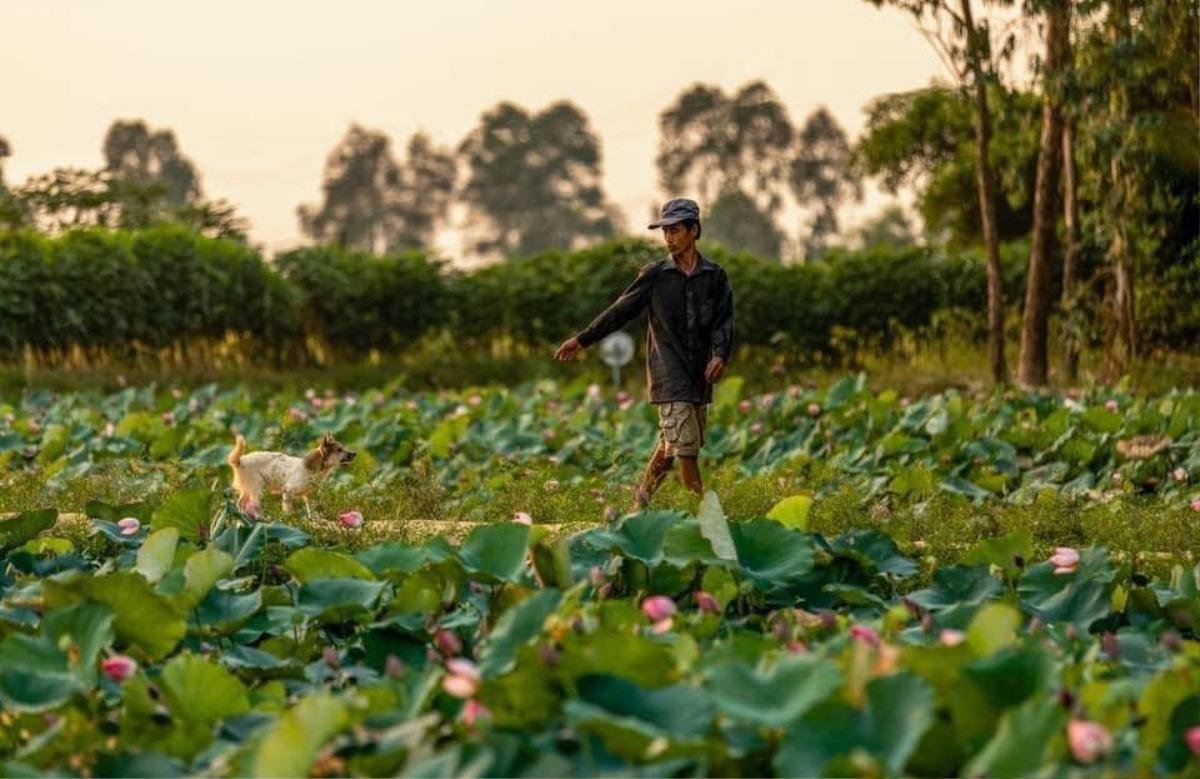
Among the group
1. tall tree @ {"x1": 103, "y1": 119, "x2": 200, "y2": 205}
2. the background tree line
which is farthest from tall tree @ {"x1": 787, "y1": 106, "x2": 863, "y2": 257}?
the background tree line

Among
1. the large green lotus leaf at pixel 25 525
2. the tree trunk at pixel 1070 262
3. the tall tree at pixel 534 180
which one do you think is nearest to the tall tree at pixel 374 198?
the tall tree at pixel 534 180

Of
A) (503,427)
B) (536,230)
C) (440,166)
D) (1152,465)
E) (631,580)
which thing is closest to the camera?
(631,580)

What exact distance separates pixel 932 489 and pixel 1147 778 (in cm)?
586

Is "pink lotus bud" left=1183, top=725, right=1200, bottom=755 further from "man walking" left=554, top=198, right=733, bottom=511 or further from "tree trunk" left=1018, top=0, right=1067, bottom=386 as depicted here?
"tree trunk" left=1018, top=0, right=1067, bottom=386

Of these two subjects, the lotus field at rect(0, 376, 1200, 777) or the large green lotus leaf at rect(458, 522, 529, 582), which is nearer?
the lotus field at rect(0, 376, 1200, 777)

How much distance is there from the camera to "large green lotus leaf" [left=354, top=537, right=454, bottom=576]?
4.59 m

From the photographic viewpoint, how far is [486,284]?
23.4 m

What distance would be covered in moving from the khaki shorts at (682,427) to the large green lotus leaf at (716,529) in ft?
10.1

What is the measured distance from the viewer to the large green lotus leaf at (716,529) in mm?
4664

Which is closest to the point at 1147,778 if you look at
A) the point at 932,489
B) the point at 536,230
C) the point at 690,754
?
the point at 690,754

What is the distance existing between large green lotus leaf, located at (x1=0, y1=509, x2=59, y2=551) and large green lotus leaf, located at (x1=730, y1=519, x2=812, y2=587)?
2.05 m

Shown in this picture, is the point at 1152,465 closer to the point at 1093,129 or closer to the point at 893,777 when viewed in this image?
the point at 1093,129

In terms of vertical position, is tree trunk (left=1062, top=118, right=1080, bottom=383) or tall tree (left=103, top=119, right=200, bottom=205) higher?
tall tree (left=103, top=119, right=200, bottom=205)

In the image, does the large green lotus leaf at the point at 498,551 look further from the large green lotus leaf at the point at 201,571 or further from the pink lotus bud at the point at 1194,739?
the pink lotus bud at the point at 1194,739
